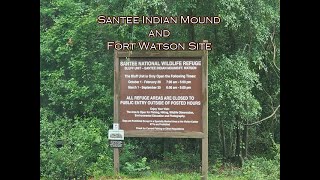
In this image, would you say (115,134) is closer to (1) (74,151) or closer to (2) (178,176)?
(1) (74,151)

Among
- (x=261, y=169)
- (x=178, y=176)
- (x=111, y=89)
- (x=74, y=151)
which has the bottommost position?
(x=178, y=176)

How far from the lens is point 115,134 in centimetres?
955

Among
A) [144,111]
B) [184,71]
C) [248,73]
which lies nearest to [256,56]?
[248,73]

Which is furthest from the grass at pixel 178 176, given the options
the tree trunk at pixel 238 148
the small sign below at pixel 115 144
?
the small sign below at pixel 115 144

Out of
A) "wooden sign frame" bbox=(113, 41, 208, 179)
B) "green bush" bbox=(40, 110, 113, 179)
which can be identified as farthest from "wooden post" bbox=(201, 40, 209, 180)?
"green bush" bbox=(40, 110, 113, 179)

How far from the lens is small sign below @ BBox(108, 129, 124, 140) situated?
9.53 meters

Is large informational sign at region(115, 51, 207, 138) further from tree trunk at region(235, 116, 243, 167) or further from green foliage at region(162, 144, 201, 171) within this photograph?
tree trunk at region(235, 116, 243, 167)

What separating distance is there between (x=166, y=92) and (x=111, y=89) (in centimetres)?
95

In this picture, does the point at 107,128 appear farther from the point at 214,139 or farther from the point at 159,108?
the point at 214,139

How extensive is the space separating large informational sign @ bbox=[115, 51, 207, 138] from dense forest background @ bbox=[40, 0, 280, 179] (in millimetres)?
199

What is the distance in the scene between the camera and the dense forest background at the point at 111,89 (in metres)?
9.40

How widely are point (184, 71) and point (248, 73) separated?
3.31ft

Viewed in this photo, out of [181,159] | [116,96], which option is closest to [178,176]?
[181,159]

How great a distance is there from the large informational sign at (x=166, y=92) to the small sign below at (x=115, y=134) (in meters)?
0.21
